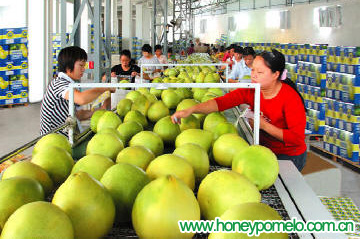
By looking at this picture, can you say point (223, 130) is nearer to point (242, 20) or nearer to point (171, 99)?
point (171, 99)

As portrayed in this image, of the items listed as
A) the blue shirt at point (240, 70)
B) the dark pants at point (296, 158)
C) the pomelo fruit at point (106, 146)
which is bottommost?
the dark pants at point (296, 158)

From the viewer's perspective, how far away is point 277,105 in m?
2.52

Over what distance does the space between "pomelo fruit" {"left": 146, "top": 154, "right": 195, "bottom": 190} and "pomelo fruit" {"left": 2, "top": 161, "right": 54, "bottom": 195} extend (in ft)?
1.06

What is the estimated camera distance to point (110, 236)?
98cm

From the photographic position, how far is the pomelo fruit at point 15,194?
95 cm

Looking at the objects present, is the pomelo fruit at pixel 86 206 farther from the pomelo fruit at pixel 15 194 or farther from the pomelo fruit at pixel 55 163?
the pomelo fruit at pixel 55 163

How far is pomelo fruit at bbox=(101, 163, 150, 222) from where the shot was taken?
41.0 inches

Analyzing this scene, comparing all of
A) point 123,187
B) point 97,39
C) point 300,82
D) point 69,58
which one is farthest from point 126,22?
point 123,187

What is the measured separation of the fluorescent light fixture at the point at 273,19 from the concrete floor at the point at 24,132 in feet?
50.3

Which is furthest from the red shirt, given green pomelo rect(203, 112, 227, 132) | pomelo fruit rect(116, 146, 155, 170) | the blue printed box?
the blue printed box

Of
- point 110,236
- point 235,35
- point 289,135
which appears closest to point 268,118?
point 289,135

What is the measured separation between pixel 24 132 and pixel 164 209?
7606 mm

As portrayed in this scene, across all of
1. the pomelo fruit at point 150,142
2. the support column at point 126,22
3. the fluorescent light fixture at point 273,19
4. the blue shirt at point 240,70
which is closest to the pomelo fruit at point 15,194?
the pomelo fruit at point 150,142

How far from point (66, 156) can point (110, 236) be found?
46 centimetres
